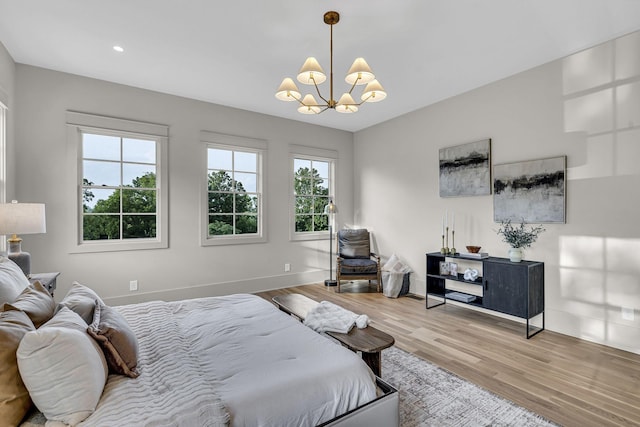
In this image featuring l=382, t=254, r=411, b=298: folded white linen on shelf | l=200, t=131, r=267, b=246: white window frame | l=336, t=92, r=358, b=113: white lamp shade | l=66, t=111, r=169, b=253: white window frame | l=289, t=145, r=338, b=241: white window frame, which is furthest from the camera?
l=289, t=145, r=338, b=241: white window frame

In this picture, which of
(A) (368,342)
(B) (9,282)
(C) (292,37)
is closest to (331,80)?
(C) (292,37)

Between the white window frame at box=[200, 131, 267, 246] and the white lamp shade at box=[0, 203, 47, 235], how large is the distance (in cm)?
192

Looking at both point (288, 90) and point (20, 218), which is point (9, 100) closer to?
point (20, 218)

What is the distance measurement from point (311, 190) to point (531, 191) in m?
3.29

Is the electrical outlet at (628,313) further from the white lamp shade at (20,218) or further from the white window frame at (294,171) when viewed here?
the white lamp shade at (20,218)

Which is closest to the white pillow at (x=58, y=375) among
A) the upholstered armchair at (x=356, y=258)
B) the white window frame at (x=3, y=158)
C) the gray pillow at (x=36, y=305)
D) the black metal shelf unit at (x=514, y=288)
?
the gray pillow at (x=36, y=305)

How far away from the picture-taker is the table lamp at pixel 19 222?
7.95ft

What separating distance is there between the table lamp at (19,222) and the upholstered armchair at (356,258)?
3.57 meters

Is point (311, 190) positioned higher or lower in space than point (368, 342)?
higher

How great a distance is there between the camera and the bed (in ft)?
3.72

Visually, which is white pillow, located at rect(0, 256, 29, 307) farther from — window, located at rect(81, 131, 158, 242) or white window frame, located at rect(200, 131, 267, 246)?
white window frame, located at rect(200, 131, 267, 246)

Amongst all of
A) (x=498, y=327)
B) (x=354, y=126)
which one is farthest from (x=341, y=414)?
(x=354, y=126)

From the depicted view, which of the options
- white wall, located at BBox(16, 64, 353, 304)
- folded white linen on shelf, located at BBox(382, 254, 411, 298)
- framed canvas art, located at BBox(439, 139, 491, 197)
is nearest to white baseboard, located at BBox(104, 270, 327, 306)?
white wall, located at BBox(16, 64, 353, 304)

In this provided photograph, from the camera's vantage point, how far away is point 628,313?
279cm
